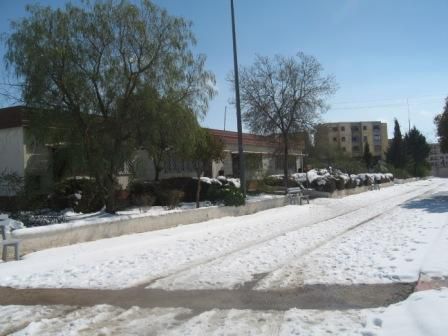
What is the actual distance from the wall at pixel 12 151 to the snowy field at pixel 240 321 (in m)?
16.7

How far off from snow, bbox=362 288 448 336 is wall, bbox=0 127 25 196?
63.7ft

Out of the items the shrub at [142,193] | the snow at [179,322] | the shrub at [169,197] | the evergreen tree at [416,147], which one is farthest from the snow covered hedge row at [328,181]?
the evergreen tree at [416,147]

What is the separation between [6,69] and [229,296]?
41.9ft

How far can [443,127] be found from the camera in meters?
28.3

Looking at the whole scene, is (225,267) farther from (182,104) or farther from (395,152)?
(395,152)

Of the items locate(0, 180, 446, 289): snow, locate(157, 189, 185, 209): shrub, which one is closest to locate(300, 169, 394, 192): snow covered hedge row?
locate(157, 189, 185, 209): shrub

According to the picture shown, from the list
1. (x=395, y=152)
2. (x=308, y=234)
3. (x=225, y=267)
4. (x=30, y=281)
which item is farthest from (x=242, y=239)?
(x=395, y=152)

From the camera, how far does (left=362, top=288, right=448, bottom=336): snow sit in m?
5.30

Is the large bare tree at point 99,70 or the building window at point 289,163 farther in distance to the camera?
the building window at point 289,163

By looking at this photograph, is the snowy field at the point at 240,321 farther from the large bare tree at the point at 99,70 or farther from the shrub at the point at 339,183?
the shrub at the point at 339,183

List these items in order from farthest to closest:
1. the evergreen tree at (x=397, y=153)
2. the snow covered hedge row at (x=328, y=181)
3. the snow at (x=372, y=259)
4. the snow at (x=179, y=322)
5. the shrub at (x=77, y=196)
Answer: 1. the evergreen tree at (x=397, y=153)
2. the snow covered hedge row at (x=328, y=181)
3. the shrub at (x=77, y=196)
4. the snow at (x=372, y=259)
5. the snow at (x=179, y=322)

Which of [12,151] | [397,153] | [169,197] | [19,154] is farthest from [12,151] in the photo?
[397,153]

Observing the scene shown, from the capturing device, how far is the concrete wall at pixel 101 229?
12.1m

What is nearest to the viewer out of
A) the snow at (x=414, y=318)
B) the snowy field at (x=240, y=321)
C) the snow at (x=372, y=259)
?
the snow at (x=414, y=318)
